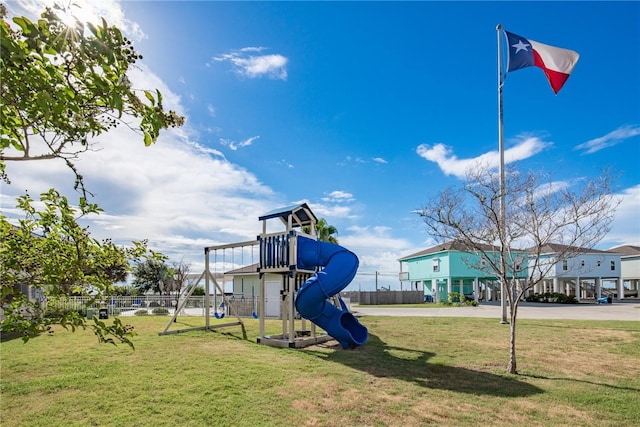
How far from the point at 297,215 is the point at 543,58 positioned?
12438 millimetres

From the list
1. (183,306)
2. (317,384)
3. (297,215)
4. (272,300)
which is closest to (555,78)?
(297,215)

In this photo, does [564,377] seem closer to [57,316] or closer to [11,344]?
[57,316]

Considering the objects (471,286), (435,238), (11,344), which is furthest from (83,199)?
(471,286)

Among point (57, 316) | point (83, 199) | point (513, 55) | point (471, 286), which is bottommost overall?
point (471, 286)

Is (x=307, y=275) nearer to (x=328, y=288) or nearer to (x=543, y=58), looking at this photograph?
(x=328, y=288)

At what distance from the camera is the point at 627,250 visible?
53.1 meters

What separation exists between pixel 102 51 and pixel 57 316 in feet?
5.57

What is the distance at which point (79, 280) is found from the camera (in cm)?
303

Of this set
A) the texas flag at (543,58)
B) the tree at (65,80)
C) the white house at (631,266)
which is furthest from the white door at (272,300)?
the white house at (631,266)

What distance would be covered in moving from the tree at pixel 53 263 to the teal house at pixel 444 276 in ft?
120

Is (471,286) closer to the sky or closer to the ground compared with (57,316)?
closer to the ground

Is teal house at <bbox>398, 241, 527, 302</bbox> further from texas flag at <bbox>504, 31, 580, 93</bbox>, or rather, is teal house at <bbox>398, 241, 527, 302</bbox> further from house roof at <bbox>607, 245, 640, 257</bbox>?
texas flag at <bbox>504, 31, 580, 93</bbox>

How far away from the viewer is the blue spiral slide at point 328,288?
38.2 ft

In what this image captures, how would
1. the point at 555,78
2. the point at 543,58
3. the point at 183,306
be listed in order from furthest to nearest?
the point at 183,306 < the point at 543,58 < the point at 555,78
